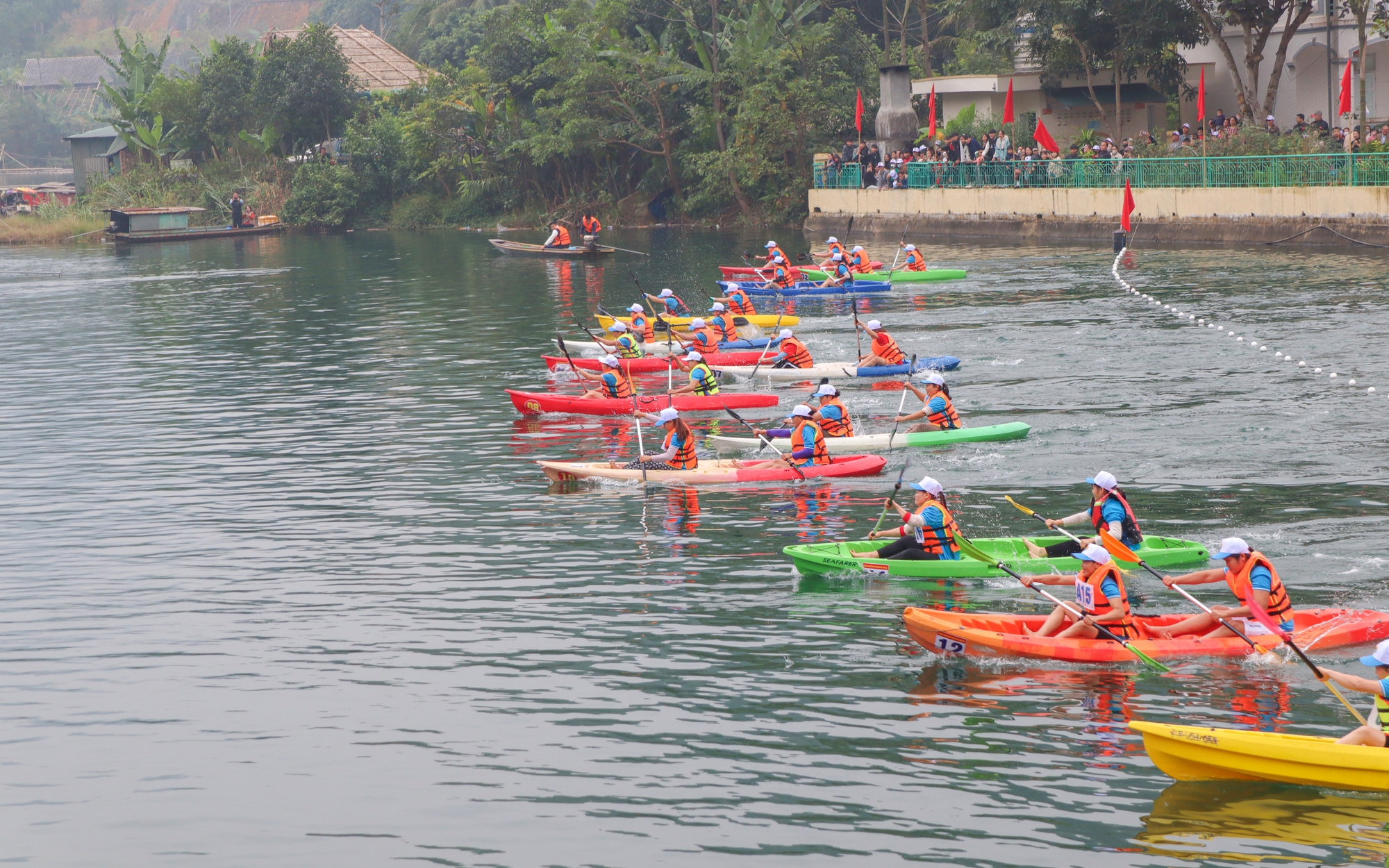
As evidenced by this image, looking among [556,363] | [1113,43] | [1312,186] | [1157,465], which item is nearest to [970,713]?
[1157,465]

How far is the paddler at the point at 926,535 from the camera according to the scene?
16500 mm

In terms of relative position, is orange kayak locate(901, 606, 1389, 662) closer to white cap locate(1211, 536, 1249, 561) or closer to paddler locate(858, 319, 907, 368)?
white cap locate(1211, 536, 1249, 561)

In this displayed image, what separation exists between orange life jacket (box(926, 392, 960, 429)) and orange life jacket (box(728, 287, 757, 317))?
1460cm

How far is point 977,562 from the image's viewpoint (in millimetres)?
16438

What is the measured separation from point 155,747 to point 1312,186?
41.9 metres

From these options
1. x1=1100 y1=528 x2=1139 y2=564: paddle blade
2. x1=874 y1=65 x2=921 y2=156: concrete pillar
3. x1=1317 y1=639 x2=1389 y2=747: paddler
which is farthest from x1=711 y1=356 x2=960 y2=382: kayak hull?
x1=874 y1=65 x2=921 y2=156: concrete pillar

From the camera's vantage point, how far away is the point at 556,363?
31.6 metres

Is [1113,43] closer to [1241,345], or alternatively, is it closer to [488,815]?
[1241,345]

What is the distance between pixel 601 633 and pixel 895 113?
48065mm

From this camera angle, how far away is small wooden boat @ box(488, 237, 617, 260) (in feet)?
193

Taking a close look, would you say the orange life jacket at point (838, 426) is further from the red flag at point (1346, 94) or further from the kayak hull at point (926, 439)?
the red flag at point (1346, 94)

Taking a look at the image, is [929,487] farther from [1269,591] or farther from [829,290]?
[829,290]

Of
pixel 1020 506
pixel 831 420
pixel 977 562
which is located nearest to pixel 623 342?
pixel 831 420

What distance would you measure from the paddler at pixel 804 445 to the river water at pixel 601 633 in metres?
0.49
